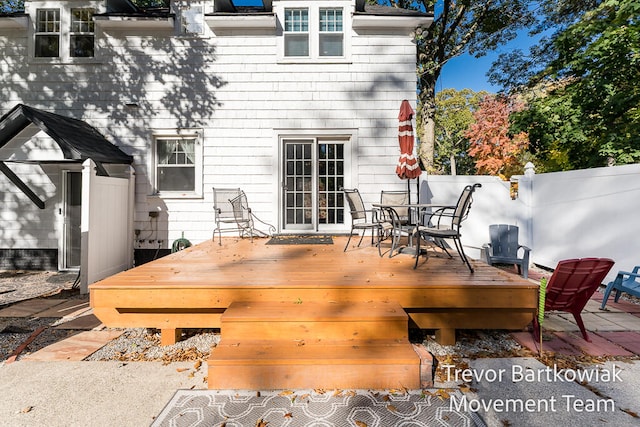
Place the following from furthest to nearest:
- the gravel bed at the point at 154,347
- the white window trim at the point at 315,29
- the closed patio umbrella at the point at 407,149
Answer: the white window trim at the point at 315,29 → the closed patio umbrella at the point at 407,149 → the gravel bed at the point at 154,347

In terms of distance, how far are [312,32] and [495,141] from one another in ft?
62.7

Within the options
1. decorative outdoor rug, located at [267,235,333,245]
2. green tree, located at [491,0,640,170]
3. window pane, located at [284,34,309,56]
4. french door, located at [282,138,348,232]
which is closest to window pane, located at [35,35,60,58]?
window pane, located at [284,34,309,56]

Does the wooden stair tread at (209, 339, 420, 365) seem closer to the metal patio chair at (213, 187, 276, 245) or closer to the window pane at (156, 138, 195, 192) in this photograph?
the metal patio chair at (213, 187, 276, 245)

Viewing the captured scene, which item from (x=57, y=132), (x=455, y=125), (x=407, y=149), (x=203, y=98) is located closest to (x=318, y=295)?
(x=407, y=149)

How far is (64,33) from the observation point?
20.3ft

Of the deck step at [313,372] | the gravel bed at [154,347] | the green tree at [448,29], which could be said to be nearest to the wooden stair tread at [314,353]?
the deck step at [313,372]

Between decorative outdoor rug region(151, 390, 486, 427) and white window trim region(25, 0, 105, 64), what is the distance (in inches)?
282

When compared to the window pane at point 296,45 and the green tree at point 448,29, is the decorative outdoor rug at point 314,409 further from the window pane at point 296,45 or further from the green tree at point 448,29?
the green tree at point 448,29

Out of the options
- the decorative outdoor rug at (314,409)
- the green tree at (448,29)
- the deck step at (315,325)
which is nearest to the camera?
the decorative outdoor rug at (314,409)

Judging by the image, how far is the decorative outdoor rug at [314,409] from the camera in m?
1.78

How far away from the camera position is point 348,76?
6.13 meters

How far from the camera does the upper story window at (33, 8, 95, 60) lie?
6.19m

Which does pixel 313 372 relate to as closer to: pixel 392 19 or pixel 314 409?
pixel 314 409

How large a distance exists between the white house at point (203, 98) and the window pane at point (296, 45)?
2cm
